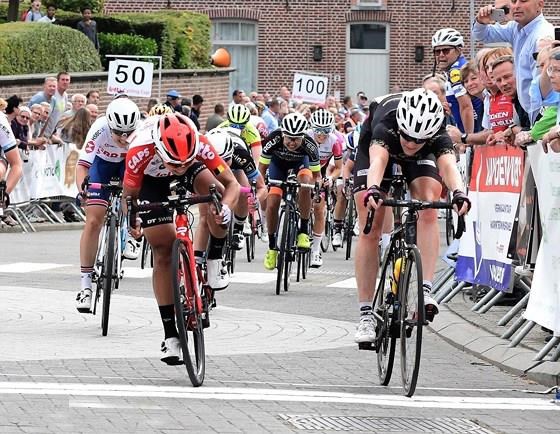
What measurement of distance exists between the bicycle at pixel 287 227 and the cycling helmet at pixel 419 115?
692 cm

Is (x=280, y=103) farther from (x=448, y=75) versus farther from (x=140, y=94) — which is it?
(x=448, y=75)

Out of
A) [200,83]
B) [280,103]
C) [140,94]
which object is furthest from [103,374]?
[200,83]

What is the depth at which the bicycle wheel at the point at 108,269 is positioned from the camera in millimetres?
13055

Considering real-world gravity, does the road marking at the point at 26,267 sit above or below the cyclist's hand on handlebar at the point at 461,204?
below

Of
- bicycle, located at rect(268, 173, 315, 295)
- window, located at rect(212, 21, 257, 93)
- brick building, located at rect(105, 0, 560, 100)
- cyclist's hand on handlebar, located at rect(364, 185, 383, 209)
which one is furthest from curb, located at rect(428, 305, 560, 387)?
window, located at rect(212, 21, 257, 93)

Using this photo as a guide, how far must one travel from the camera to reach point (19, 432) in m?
8.30

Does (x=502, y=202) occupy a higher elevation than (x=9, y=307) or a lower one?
higher

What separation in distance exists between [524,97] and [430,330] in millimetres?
2114

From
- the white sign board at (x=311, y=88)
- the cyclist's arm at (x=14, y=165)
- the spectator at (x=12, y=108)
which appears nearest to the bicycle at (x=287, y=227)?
the cyclist's arm at (x=14, y=165)

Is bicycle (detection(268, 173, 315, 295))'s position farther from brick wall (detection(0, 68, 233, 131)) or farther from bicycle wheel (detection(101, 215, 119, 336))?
brick wall (detection(0, 68, 233, 131))

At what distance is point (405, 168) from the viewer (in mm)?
10750

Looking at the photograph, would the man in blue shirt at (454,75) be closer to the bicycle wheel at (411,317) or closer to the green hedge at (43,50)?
the bicycle wheel at (411,317)

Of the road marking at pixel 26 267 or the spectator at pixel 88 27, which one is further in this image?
the spectator at pixel 88 27

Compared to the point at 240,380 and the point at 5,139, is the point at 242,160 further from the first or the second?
the point at 240,380
